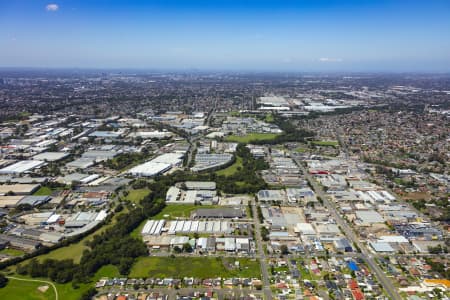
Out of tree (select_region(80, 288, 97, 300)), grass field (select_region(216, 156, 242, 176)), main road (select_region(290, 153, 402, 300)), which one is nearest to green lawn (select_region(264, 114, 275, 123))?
grass field (select_region(216, 156, 242, 176))

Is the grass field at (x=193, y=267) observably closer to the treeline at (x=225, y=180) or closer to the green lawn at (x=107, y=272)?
the green lawn at (x=107, y=272)

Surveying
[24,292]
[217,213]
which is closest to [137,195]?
[217,213]

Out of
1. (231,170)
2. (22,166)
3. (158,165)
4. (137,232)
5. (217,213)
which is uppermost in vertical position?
(158,165)

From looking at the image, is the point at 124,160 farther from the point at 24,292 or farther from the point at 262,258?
the point at 262,258

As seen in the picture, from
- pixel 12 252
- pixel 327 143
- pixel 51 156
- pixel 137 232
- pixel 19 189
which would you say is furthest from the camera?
pixel 327 143

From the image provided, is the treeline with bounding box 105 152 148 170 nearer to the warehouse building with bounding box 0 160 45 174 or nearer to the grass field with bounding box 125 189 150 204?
the grass field with bounding box 125 189 150 204

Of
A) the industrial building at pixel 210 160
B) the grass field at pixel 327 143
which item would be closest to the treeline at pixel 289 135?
the grass field at pixel 327 143
